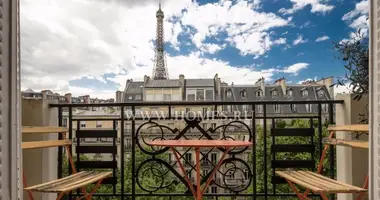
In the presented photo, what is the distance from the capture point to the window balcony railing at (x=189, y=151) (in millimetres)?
2348

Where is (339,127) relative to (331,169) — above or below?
above

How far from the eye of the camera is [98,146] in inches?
92.7

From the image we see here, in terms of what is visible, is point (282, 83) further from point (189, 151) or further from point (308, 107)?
point (189, 151)

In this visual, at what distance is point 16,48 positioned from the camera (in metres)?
0.94

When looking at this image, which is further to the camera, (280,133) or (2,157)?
(280,133)

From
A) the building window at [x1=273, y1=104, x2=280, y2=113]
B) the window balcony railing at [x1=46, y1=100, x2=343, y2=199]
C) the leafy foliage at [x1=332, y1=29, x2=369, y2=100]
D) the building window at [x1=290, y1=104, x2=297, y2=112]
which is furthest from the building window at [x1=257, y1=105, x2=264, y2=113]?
the leafy foliage at [x1=332, y1=29, x2=369, y2=100]

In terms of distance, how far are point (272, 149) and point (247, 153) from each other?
0.83 ft

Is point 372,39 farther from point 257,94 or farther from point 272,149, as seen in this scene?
point 257,94

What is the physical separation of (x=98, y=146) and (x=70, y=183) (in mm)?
512

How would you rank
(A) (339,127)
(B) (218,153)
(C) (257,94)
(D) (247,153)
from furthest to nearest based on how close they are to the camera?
(C) (257,94)
(D) (247,153)
(B) (218,153)
(A) (339,127)

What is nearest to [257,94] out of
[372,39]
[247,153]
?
[247,153]

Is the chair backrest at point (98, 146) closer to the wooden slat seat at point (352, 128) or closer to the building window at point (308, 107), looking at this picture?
A: the building window at point (308, 107)

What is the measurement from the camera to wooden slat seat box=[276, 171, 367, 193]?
5.40 ft

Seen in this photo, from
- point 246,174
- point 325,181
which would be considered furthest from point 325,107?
point 246,174
